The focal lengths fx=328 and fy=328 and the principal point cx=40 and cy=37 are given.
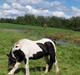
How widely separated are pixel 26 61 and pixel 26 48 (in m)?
0.50

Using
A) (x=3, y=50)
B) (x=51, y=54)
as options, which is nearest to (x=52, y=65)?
(x=51, y=54)

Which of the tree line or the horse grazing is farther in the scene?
the tree line

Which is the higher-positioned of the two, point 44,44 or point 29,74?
point 44,44

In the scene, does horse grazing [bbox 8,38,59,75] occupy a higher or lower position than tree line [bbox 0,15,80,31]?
higher

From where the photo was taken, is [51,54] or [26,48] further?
[51,54]

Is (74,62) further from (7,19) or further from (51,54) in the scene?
(7,19)

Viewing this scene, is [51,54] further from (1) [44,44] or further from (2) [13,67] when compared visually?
(2) [13,67]

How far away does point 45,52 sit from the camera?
44.6 feet

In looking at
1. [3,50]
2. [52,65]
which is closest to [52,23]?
[3,50]

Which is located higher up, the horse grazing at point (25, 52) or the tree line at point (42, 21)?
the horse grazing at point (25, 52)

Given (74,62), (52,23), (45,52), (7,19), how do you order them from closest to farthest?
1. (45,52)
2. (74,62)
3. (52,23)
4. (7,19)

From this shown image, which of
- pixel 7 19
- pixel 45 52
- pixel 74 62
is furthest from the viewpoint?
pixel 7 19

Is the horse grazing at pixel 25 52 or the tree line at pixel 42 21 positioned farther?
the tree line at pixel 42 21

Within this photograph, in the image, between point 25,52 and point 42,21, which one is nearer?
point 25,52
